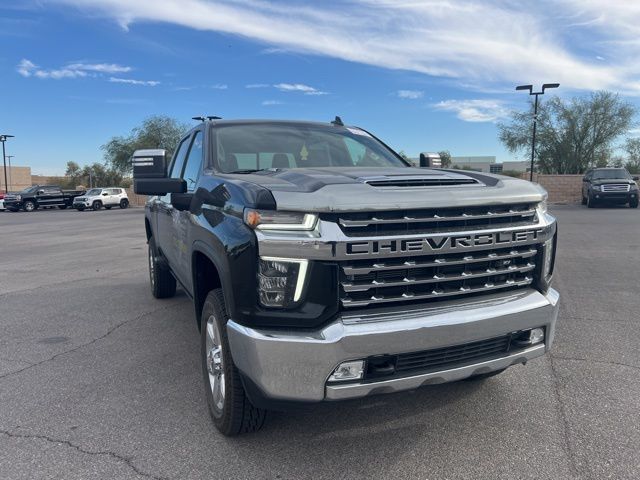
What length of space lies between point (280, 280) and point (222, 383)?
0.87 m

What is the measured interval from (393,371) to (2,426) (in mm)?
2460

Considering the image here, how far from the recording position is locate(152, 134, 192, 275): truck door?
457cm

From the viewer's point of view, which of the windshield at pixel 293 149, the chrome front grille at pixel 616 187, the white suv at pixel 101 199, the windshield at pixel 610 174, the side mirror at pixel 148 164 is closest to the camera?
the windshield at pixel 293 149

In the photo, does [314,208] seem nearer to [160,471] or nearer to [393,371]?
[393,371]

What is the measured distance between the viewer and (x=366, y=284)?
2518 mm

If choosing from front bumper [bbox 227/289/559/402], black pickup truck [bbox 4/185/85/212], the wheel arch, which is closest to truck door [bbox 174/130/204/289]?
the wheel arch

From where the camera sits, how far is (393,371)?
2.54 meters

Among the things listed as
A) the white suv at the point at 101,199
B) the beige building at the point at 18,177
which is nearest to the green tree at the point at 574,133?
the white suv at the point at 101,199

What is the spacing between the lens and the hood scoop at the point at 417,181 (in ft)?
9.16

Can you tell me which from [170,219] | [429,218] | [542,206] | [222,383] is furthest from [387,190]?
[170,219]

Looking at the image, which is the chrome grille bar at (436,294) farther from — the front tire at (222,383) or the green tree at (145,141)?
the green tree at (145,141)

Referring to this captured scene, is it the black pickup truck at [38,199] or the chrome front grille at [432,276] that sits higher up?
the chrome front grille at [432,276]

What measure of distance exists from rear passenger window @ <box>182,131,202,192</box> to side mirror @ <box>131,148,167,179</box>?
0.81 feet

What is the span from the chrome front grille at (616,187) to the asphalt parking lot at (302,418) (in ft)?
66.9
